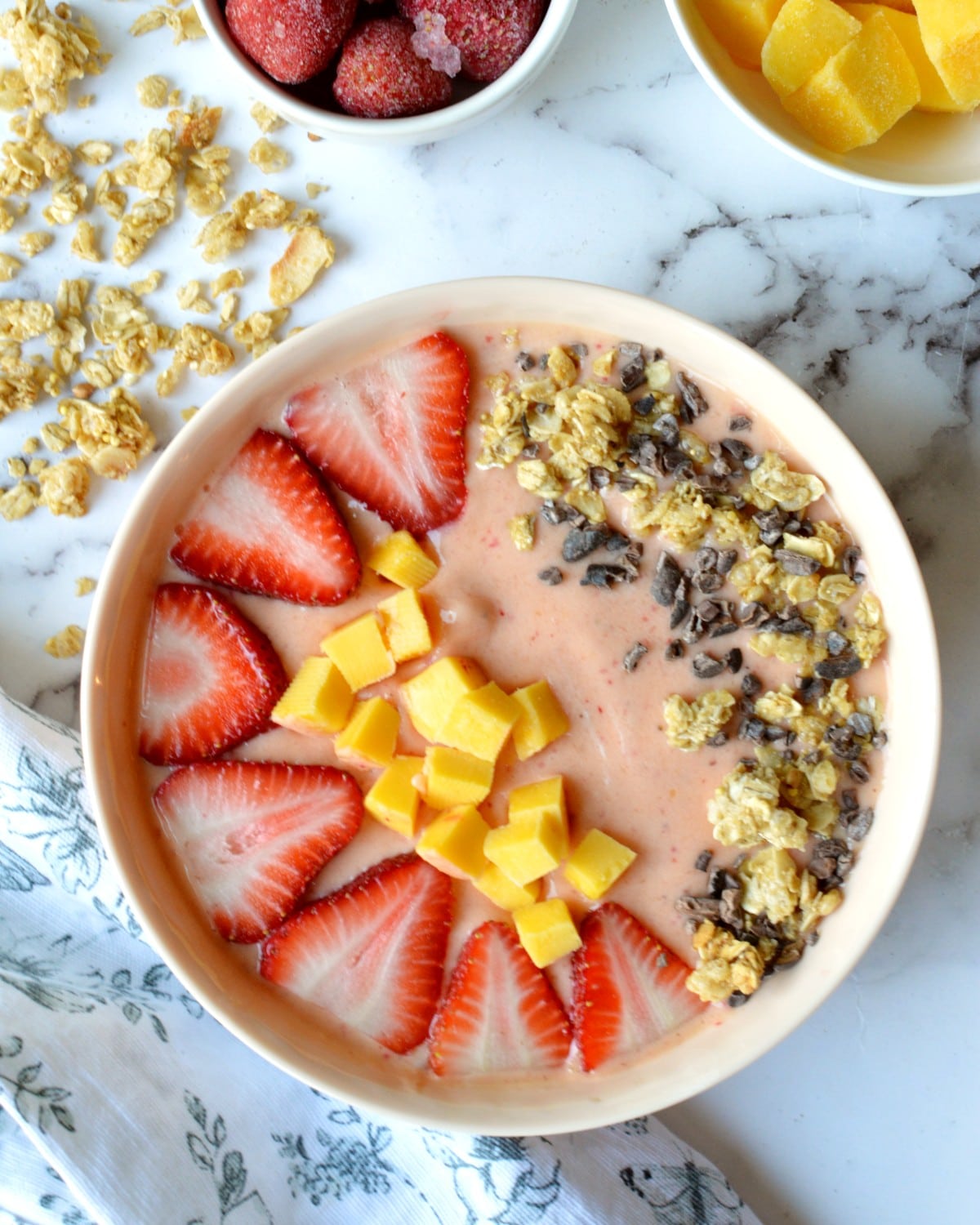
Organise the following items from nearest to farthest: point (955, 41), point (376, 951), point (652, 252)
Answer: point (955, 41), point (376, 951), point (652, 252)

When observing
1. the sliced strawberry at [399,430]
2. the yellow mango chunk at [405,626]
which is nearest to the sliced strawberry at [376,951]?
the yellow mango chunk at [405,626]

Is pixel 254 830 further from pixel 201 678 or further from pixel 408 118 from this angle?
pixel 408 118

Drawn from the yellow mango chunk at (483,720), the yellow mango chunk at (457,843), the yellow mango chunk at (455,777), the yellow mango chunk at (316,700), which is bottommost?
the yellow mango chunk at (457,843)

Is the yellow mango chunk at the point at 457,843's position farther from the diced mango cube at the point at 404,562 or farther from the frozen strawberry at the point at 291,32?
the frozen strawberry at the point at 291,32

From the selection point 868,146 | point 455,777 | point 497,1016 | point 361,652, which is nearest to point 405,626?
point 361,652

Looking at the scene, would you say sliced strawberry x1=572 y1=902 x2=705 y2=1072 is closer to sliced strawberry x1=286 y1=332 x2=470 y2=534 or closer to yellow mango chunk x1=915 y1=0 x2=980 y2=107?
sliced strawberry x1=286 y1=332 x2=470 y2=534

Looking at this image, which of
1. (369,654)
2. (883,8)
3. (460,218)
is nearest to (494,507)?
(369,654)

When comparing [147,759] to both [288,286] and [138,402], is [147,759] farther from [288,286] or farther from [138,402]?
[288,286]

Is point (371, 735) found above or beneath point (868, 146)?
beneath
